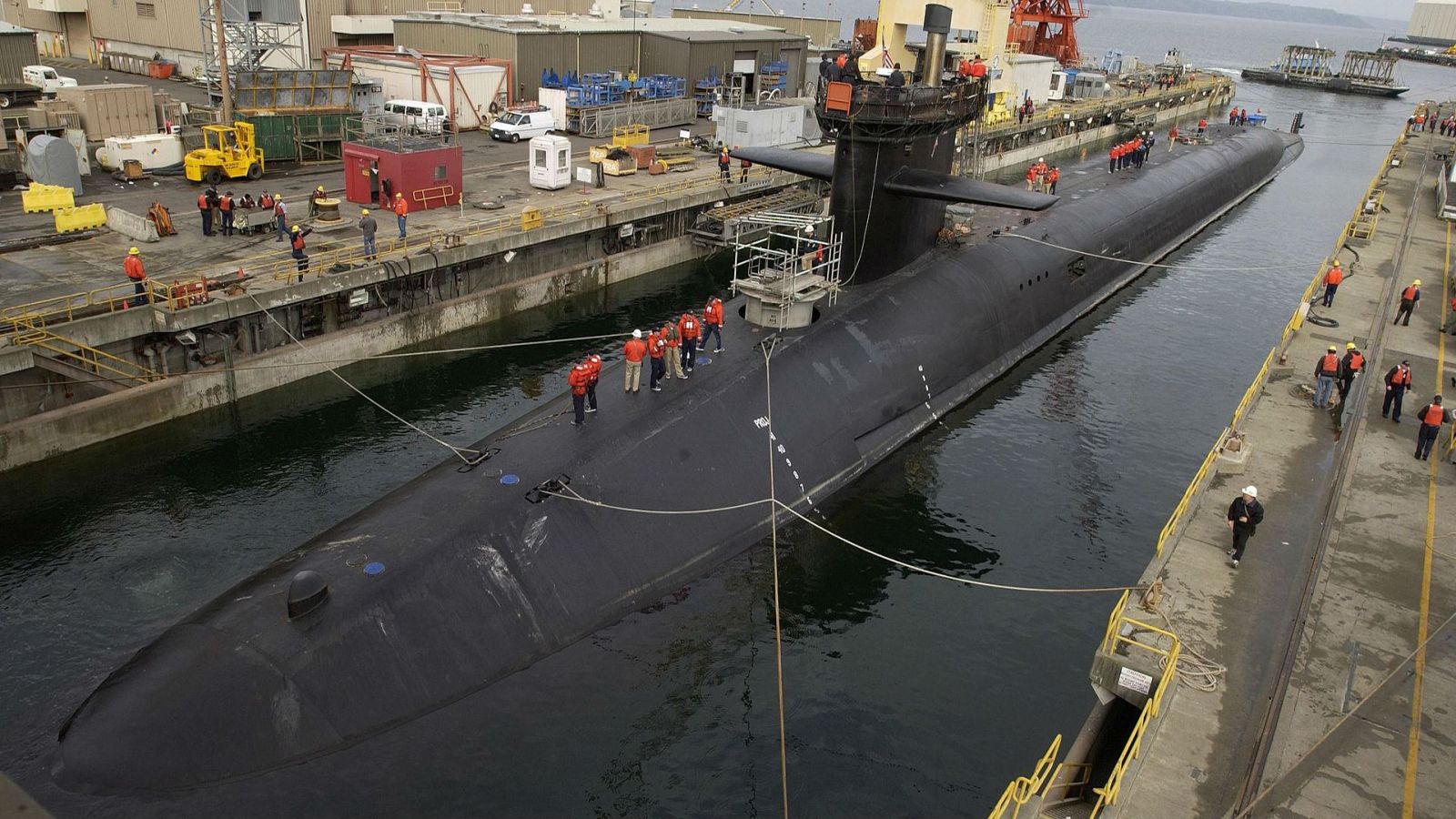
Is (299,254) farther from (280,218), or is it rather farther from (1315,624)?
(1315,624)

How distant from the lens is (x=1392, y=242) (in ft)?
129

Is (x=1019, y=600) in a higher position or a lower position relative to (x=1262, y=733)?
lower

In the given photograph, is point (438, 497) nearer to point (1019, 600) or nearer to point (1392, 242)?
point (1019, 600)

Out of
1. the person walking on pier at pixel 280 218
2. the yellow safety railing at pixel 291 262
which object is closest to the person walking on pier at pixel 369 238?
the yellow safety railing at pixel 291 262

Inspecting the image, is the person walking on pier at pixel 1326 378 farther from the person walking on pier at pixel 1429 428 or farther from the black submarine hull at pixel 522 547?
the black submarine hull at pixel 522 547

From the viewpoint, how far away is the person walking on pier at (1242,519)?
15523mm

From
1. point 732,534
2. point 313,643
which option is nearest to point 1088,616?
point 732,534

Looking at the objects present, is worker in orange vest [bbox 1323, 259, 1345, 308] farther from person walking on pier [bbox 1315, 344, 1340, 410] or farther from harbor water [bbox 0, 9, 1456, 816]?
person walking on pier [bbox 1315, 344, 1340, 410]

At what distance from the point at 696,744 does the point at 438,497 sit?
5.49m

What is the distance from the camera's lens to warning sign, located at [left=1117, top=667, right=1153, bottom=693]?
12.6 m

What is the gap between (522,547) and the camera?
50.9 feet

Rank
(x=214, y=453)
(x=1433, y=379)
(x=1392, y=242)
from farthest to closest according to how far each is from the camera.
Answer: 1. (x=1392, y=242)
2. (x=1433, y=379)
3. (x=214, y=453)

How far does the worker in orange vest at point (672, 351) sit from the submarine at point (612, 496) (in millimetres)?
525

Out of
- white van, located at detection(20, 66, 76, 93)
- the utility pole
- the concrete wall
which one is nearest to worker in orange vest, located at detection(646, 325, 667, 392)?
the concrete wall
